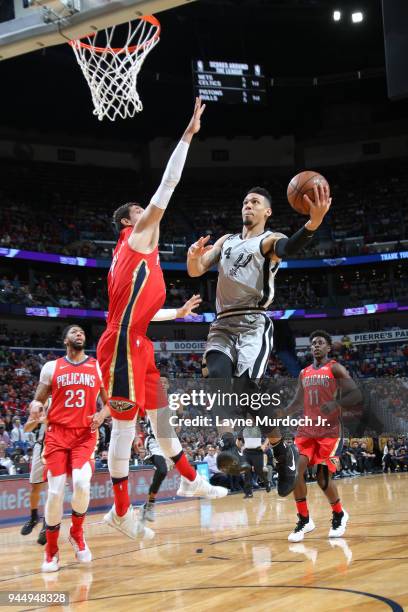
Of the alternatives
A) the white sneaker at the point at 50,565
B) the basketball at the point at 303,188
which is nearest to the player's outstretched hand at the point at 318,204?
the basketball at the point at 303,188

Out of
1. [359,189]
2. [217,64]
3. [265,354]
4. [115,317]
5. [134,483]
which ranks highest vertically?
[217,64]

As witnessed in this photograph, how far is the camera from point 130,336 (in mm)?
5492

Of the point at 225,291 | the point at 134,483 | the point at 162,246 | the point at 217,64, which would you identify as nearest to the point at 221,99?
the point at 217,64

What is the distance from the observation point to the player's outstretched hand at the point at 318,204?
16.7 feet

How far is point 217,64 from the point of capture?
1070 inches

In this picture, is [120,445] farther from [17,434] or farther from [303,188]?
[17,434]

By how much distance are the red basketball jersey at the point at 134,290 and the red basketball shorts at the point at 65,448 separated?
6.20 feet

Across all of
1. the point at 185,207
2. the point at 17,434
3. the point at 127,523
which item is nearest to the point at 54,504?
the point at 127,523

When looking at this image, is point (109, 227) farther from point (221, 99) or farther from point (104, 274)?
point (221, 99)

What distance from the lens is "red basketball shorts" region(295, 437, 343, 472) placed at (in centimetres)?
842

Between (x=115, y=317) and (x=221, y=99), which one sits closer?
(x=115, y=317)

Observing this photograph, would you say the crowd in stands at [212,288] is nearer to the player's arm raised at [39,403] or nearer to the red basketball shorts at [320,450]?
the red basketball shorts at [320,450]

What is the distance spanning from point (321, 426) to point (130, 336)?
3.54m

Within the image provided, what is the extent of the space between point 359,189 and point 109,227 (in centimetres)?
1178
